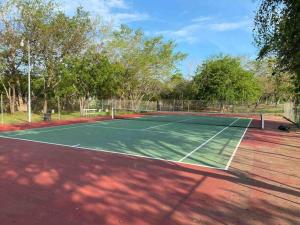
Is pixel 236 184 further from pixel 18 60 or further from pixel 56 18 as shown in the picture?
pixel 18 60

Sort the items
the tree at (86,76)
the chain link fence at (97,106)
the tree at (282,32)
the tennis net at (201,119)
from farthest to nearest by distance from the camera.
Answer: the chain link fence at (97,106)
the tree at (86,76)
the tennis net at (201,119)
the tree at (282,32)

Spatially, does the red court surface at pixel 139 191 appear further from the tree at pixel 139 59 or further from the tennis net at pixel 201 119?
the tree at pixel 139 59

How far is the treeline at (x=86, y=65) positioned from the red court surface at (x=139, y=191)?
724cm

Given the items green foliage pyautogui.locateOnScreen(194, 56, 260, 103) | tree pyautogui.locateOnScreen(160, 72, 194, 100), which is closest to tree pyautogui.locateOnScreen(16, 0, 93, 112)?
green foliage pyautogui.locateOnScreen(194, 56, 260, 103)

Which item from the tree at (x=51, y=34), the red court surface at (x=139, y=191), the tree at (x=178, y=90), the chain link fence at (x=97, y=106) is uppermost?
the tree at (x=51, y=34)

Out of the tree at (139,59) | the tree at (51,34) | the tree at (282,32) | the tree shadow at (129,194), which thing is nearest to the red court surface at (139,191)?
the tree shadow at (129,194)

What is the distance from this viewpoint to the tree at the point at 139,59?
4494 cm

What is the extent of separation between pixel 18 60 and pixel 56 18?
20.1 feet

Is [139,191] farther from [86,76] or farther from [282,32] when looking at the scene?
[86,76]

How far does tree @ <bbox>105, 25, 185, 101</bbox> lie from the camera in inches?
1769

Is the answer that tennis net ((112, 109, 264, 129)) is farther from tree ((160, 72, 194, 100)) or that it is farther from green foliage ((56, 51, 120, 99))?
tree ((160, 72, 194, 100))

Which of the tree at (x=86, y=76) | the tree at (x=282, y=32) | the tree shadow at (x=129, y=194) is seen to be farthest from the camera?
the tree at (x=86, y=76)

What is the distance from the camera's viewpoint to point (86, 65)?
35.5 metres

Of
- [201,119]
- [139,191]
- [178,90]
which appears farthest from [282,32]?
[178,90]
